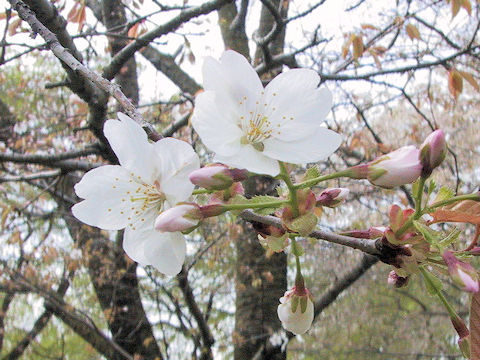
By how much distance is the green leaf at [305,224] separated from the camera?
482 mm

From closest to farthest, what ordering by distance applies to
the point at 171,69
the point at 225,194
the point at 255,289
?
the point at 225,194
the point at 255,289
the point at 171,69

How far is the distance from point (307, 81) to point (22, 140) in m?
3.23

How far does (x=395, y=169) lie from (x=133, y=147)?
12.3 inches

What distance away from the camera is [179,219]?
470 millimetres

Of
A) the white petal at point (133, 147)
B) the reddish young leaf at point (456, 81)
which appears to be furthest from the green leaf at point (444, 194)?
the reddish young leaf at point (456, 81)

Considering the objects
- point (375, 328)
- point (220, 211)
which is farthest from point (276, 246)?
point (375, 328)

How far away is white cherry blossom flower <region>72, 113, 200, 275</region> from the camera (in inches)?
20.6

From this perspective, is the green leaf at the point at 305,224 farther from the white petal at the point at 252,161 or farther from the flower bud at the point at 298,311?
the flower bud at the point at 298,311

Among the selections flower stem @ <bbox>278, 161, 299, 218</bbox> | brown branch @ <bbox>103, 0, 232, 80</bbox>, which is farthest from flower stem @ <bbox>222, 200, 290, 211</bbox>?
brown branch @ <bbox>103, 0, 232, 80</bbox>

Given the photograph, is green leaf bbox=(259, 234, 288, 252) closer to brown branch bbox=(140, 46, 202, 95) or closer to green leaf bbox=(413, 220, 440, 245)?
green leaf bbox=(413, 220, 440, 245)

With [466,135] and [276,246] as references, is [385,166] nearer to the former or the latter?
[276,246]

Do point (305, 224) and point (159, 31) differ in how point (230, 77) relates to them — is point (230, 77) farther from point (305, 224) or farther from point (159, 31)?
point (159, 31)

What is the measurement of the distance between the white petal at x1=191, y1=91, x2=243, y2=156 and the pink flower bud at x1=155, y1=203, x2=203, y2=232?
7 centimetres

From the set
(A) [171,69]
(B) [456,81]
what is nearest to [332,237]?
(B) [456,81]
